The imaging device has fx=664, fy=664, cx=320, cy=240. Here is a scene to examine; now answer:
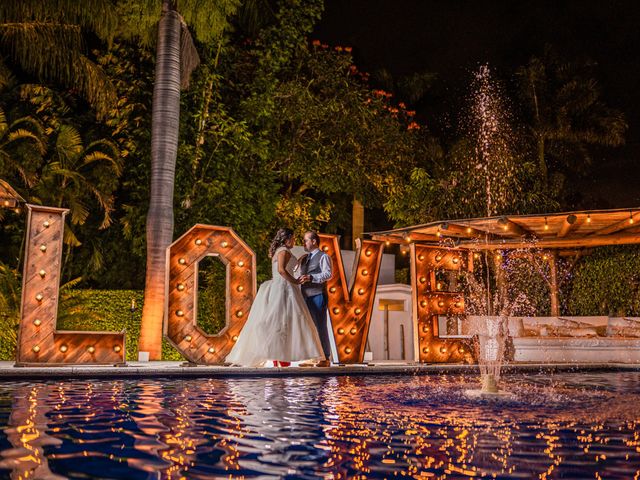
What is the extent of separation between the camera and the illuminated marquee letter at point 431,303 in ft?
44.3

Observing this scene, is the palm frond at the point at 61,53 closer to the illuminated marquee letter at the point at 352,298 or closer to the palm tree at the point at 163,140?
the palm tree at the point at 163,140

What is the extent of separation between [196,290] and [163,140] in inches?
168

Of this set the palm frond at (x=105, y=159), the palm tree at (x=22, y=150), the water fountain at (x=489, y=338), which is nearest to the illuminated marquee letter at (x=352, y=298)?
the water fountain at (x=489, y=338)

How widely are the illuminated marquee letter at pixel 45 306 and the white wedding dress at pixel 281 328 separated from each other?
8.84 feet

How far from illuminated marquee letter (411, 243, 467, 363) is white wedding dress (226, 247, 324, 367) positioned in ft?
11.0

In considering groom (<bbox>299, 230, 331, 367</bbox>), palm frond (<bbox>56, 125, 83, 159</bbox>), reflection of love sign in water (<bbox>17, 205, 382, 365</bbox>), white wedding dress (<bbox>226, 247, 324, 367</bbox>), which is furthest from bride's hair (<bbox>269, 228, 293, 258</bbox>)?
palm frond (<bbox>56, 125, 83, 159</bbox>)

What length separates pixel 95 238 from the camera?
19781 mm

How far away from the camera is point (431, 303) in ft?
45.0

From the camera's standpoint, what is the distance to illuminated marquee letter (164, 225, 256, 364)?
1195cm

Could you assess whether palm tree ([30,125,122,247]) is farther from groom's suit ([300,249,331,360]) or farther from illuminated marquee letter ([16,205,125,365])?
groom's suit ([300,249,331,360])

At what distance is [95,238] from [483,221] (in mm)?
11753

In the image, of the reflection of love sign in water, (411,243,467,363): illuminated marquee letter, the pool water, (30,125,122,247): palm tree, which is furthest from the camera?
(30,125,122,247): palm tree

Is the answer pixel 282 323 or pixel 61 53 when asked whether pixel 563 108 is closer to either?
pixel 61 53

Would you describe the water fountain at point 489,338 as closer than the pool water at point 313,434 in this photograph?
No
